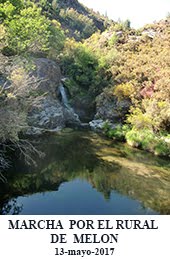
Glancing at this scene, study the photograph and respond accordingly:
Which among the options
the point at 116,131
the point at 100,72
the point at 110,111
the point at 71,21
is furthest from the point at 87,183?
the point at 71,21

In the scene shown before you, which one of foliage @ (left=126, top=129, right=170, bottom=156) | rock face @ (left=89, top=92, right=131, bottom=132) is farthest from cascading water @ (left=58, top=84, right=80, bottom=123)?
foliage @ (left=126, top=129, right=170, bottom=156)

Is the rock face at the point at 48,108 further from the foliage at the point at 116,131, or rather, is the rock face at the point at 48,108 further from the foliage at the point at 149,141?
the foliage at the point at 149,141

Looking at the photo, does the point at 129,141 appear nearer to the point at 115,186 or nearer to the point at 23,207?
the point at 115,186

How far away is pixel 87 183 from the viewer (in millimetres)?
22781

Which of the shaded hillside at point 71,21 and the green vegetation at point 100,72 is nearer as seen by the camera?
the green vegetation at point 100,72

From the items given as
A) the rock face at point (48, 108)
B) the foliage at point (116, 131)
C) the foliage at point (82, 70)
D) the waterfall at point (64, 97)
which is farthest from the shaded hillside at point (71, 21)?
the foliage at point (116, 131)

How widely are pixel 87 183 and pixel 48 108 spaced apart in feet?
58.1

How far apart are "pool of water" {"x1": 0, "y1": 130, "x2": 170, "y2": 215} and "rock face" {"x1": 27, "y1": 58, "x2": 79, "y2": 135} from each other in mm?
4588

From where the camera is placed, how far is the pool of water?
18.4 m

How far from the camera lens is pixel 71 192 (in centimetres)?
2081

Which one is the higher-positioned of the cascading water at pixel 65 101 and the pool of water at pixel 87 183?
the cascading water at pixel 65 101

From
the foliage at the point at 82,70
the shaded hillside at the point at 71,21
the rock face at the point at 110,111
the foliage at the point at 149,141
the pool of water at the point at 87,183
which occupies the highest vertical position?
the shaded hillside at the point at 71,21

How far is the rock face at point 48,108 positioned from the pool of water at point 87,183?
15.1ft

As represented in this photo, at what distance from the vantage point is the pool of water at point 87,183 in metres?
18.4
